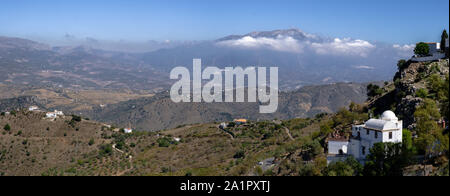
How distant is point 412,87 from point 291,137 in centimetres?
1806

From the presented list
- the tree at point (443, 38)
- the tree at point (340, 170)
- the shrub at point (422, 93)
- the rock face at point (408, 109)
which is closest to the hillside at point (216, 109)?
the tree at point (443, 38)

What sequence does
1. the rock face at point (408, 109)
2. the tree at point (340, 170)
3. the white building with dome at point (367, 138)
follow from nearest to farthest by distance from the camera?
the tree at point (340, 170), the white building with dome at point (367, 138), the rock face at point (408, 109)

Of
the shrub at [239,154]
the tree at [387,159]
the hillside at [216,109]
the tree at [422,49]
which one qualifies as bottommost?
the hillside at [216,109]

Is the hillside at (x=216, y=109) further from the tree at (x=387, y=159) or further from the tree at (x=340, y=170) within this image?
the tree at (x=387, y=159)

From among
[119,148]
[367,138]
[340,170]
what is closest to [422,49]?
[367,138]

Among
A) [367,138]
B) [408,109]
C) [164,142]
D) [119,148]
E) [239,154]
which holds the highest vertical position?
[408,109]

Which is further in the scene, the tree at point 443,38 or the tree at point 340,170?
the tree at point 443,38

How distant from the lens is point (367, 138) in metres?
27.7

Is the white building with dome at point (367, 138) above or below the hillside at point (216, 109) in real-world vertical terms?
above

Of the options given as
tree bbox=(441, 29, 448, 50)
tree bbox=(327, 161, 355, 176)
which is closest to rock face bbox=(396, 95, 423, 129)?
tree bbox=(327, 161, 355, 176)

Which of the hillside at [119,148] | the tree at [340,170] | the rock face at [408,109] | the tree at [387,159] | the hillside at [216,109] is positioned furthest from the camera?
the hillside at [216,109]

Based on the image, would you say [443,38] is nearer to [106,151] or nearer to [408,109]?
[408,109]

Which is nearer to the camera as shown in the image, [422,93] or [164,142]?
[422,93]

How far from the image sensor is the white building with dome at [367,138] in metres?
26.5
